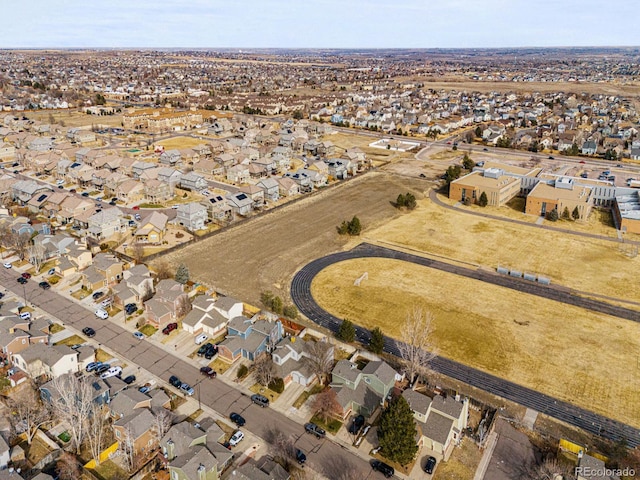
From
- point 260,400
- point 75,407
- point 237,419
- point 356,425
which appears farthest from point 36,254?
point 356,425

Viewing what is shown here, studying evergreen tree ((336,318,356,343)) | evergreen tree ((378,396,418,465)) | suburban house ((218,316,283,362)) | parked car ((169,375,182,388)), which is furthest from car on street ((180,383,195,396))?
evergreen tree ((378,396,418,465))

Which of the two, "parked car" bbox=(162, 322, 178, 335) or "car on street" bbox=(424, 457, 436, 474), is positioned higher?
"parked car" bbox=(162, 322, 178, 335)

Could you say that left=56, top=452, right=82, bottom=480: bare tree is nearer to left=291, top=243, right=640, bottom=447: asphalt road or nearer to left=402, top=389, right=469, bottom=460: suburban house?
left=402, top=389, right=469, bottom=460: suburban house

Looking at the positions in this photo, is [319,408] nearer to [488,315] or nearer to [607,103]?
[488,315]

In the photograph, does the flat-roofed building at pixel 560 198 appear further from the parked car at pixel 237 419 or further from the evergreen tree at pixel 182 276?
the parked car at pixel 237 419

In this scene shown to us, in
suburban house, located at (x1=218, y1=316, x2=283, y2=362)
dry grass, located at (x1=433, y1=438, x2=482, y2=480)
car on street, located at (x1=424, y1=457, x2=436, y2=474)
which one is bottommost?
dry grass, located at (x1=433, y1=438, x2=482, y2=480)

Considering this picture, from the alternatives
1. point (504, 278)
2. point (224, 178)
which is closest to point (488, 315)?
point (504, 278)
